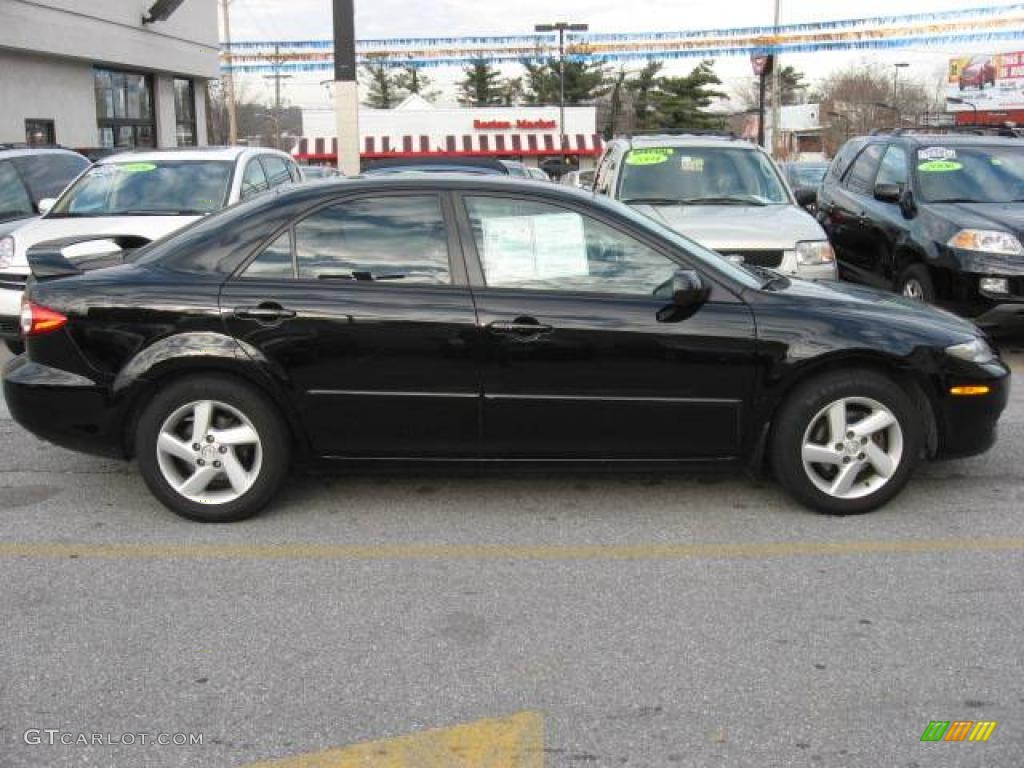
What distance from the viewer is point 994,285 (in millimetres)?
7895

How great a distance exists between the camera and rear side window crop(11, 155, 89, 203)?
10195 mm

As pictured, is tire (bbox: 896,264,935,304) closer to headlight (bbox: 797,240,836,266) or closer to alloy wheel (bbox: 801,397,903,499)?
headlight (bbox: 797,240,836,266)

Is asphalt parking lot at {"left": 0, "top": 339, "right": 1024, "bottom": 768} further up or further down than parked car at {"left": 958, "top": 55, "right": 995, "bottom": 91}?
further down

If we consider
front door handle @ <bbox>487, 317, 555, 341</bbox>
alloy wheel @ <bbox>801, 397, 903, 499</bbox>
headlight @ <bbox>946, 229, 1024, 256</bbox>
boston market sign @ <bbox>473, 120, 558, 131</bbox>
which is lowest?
alloy wheel @ <bbox>801, 397, 903, 499</bbox>

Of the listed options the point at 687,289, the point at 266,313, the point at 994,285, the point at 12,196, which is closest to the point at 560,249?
the point at 687,289

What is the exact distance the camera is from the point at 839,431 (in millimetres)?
4629

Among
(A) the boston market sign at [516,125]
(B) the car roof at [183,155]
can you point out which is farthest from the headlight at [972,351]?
(A) the boston market sign at [516,125]

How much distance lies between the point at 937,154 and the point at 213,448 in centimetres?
726

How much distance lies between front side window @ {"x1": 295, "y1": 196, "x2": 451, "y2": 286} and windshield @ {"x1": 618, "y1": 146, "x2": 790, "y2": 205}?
4.85m

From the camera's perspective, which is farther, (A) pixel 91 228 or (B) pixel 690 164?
(B) pixel 690 164

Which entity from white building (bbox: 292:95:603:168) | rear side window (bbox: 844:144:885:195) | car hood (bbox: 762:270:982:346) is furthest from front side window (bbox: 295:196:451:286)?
white building (bbox: 292:95:603:168)

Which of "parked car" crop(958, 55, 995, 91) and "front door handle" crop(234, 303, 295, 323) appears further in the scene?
"parked car" crop(958, 55, 995, 91)

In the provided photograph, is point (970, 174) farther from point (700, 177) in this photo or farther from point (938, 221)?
point (700, 177)

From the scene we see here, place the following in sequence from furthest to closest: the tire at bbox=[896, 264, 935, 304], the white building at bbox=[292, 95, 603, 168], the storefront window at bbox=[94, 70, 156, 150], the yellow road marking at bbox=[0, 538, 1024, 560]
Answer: the white building at bbox=[292, 95, 603, 168]
the storefront window at bbox=[94, 70, 156, 150]
the tire at bbox=[896, 264, 935, 304]
the yellow road marking at bbox=[0, 538, 1024, 560]
